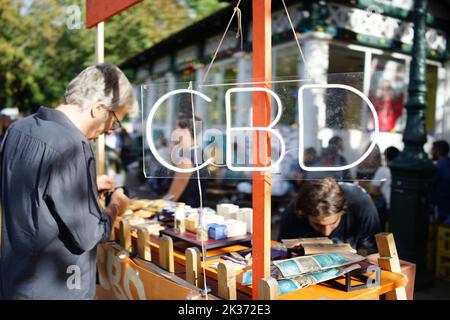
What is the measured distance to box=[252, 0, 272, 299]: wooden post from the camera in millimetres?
1280

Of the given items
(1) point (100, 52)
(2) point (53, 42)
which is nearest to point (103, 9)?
(1) point (100, 52)

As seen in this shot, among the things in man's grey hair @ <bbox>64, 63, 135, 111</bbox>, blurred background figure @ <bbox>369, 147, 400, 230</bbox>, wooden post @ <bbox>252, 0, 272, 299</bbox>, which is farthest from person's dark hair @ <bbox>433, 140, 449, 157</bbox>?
man's grey hair @ <bbox>64, 63, 135, 111</bbox>

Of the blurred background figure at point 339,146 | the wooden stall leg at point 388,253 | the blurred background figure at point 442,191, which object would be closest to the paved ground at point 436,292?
the blurred background figure at point 442,191

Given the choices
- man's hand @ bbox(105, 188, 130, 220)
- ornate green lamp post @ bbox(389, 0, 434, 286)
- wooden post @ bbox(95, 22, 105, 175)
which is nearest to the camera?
man's hand @ bbox(105, 188, 130, 220)

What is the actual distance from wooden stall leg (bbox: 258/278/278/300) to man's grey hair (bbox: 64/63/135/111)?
93 centimetres

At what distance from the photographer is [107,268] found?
203 cm

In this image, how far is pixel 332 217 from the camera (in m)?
2.00

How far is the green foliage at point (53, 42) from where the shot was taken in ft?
34.9

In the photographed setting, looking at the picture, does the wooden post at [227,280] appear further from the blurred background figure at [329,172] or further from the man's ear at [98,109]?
the man's ear at [98,109]

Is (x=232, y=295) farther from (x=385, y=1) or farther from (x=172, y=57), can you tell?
(x=172, y=57)

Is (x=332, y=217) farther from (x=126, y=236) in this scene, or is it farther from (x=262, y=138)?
(x=126, y=236)

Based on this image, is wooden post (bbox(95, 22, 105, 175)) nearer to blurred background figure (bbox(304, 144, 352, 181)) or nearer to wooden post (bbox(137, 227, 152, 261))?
wooden post (bbox(137, 227, 152, 261))

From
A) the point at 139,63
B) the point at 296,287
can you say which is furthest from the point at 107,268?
the point at 139,63

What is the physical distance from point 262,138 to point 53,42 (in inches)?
454
